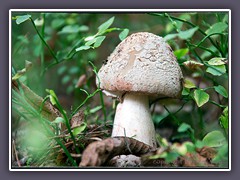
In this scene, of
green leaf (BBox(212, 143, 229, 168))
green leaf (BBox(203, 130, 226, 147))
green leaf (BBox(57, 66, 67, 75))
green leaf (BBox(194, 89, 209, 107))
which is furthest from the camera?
green leaf (BBox(57, 66, 67, 75))

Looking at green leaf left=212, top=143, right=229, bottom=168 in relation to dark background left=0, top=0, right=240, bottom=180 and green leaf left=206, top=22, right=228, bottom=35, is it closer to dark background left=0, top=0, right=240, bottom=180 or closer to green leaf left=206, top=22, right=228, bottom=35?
dark background left=0, top=0, right=240, bottom=180

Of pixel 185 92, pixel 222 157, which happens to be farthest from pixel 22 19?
pixel 222 157

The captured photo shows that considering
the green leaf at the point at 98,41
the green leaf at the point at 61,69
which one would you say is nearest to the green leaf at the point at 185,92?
the green leaf at the point at 98,41

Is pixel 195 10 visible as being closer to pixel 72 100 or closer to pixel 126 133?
pixel 126 133

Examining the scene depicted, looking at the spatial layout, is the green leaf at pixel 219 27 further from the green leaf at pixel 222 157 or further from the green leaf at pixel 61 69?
the green leaf at pixel 61 69

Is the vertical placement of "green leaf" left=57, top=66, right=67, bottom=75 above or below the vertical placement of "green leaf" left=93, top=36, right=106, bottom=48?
above

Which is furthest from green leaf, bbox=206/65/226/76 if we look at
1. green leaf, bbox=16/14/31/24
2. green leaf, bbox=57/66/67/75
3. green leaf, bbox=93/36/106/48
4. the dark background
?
green leaf, bbox=57/66/67/75
